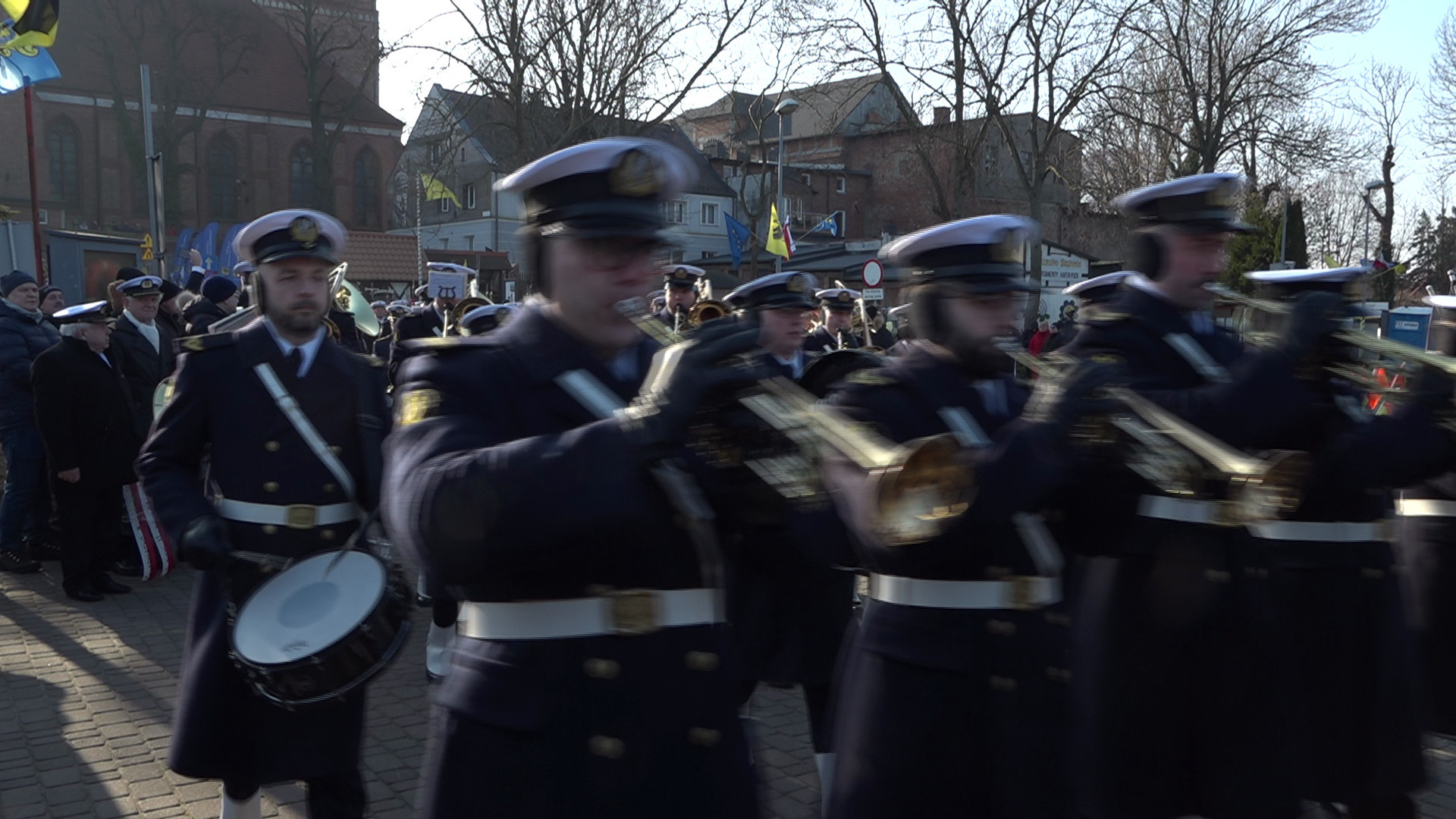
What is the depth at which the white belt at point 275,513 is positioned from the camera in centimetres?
404

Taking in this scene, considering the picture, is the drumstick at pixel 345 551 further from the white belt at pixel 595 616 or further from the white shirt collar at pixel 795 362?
the white shirt collar at pixel 795 362

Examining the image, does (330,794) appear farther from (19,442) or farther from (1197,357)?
(19,442)

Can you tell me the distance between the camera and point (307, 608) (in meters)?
3.58

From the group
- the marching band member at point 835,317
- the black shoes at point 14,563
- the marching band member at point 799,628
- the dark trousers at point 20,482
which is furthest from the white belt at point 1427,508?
the black shoes at point 14,563

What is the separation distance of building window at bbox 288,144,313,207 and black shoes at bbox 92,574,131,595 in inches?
2273

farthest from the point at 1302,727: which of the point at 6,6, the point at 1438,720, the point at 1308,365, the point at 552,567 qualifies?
the point at 6,6

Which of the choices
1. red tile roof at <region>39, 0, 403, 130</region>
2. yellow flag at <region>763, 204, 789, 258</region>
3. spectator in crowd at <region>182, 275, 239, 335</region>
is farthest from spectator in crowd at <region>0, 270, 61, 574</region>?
red tile roof at <region>39, 0, 403, 130</region>

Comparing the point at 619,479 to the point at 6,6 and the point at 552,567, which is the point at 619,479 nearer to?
the point at 552,567

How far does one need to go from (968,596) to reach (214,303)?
1040cm

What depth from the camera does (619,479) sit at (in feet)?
6.68

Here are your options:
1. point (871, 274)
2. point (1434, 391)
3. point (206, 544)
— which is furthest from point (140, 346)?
point (871, 274)

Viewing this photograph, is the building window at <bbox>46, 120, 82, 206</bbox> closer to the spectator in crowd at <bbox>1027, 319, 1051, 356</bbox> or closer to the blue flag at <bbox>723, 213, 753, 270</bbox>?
the blue flag at <bbox>723, 213, 753, 270</bbox>

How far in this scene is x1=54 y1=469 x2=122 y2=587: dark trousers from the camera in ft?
30.0

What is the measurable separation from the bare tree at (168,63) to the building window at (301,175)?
15.5 ft
